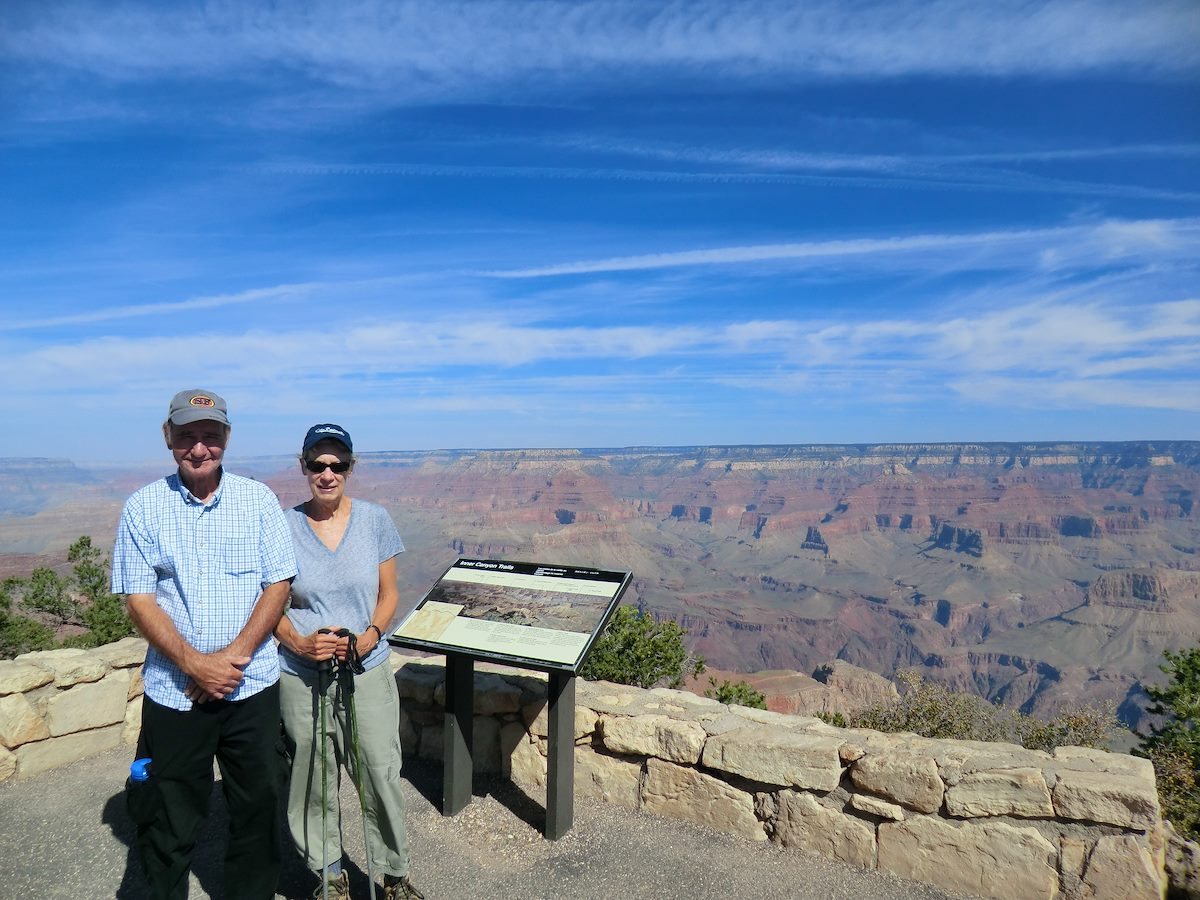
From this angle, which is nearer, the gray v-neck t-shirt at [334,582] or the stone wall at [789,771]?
the gray v-neck t-shirt at [334,582]

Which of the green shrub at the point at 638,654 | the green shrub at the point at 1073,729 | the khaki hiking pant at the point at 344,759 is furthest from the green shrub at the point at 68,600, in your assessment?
the green shrub at the point at 1073,729

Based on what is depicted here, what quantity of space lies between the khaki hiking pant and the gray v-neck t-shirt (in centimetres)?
12

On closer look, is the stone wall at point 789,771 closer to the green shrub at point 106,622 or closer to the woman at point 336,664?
the woman at point 336,664

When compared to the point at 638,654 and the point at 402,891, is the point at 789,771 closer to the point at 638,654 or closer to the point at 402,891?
the point at 402,891

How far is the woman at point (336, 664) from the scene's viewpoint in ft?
11.3

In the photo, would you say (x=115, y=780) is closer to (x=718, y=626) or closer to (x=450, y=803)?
(x=450, y=803)

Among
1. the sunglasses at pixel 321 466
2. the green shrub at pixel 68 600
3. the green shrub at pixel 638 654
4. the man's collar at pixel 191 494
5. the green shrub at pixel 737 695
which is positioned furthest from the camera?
the green shrub at pixel 68 600

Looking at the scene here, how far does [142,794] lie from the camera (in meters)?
3.02

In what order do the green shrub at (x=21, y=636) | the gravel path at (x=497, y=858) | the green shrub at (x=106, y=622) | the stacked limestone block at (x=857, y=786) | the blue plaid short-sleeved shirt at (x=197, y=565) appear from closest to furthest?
the blue plaid short-sleeved shirt at (x=197, y=565) < the stacked limestone block at (x=857, y=786) < the gravel path at (x=497, y=858) < the green shrub at (x=21, y=636) < the green shrub at (x=106, y=622)

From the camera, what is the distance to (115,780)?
16.7 feet

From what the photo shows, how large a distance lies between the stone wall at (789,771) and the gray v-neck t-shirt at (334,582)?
1.86 metres

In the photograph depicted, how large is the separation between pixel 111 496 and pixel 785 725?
135 m

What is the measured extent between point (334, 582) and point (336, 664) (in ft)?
1.21

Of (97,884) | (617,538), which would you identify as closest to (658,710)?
(97,884)
